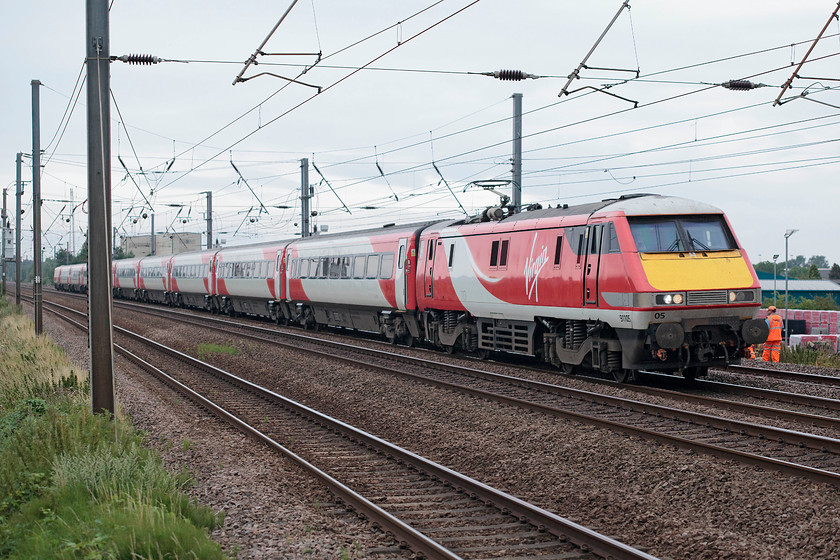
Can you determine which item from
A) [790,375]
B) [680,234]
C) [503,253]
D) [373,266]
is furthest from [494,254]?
[373,266]

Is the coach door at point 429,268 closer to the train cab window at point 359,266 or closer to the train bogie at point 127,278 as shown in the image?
the train cab window at point 359,266

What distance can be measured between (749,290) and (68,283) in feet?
247

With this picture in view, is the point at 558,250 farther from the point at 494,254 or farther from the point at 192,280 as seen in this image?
the point at 192,280

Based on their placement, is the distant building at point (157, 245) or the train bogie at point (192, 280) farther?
the distant building at point (157, 245)

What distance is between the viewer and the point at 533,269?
16000 millimetres

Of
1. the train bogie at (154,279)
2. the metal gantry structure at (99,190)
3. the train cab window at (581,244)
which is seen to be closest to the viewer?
the metal gantry structure at (99,190)

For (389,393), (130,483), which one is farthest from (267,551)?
(389,393)

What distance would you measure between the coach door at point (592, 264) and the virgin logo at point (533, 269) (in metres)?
1.37

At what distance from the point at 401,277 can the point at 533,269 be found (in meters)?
6.52

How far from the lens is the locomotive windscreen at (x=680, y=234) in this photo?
1354 centimetres

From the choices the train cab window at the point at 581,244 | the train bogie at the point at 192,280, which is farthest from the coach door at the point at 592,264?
the train bogie at the point at 192,280

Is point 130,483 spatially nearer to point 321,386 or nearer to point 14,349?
point 321,386

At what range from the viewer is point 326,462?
32.9ft

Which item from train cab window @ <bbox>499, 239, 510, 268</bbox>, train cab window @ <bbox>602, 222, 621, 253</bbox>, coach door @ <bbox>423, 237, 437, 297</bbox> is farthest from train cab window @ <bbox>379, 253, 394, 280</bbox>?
train cab window @ <bbox>602, 222, 621, 253</bbox>
